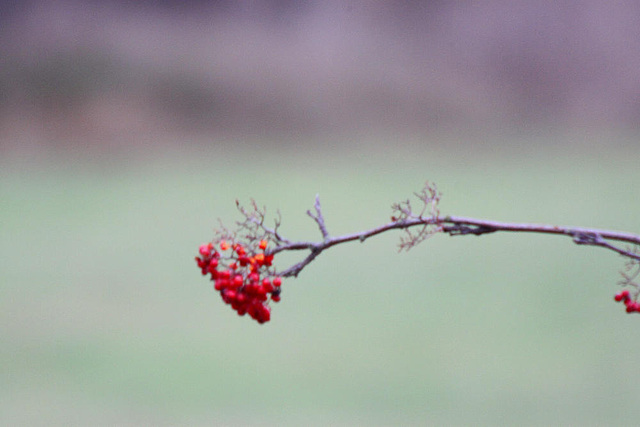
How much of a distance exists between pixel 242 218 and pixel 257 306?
3.50ft

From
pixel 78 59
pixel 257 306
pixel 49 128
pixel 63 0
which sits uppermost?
pixel 63 0

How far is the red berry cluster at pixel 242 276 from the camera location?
103 cm

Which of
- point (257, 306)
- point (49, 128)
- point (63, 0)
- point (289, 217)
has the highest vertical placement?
point (63, 0)

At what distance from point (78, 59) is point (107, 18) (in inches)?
6.0

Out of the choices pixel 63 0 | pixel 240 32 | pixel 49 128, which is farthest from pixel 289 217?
pixel 63 0

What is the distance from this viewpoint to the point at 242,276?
104 cm

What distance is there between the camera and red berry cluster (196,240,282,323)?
1.03 metres

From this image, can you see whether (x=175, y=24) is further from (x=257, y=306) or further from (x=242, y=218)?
(x=257, y=306)

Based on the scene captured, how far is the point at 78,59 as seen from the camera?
202cm

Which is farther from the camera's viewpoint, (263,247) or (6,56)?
(6,56)

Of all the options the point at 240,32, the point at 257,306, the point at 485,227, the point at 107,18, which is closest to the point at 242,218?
the point at 240,32

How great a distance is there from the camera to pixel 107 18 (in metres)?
2.03

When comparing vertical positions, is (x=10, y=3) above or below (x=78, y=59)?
above

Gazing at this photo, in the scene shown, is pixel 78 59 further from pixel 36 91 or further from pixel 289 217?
pixel 289 217
